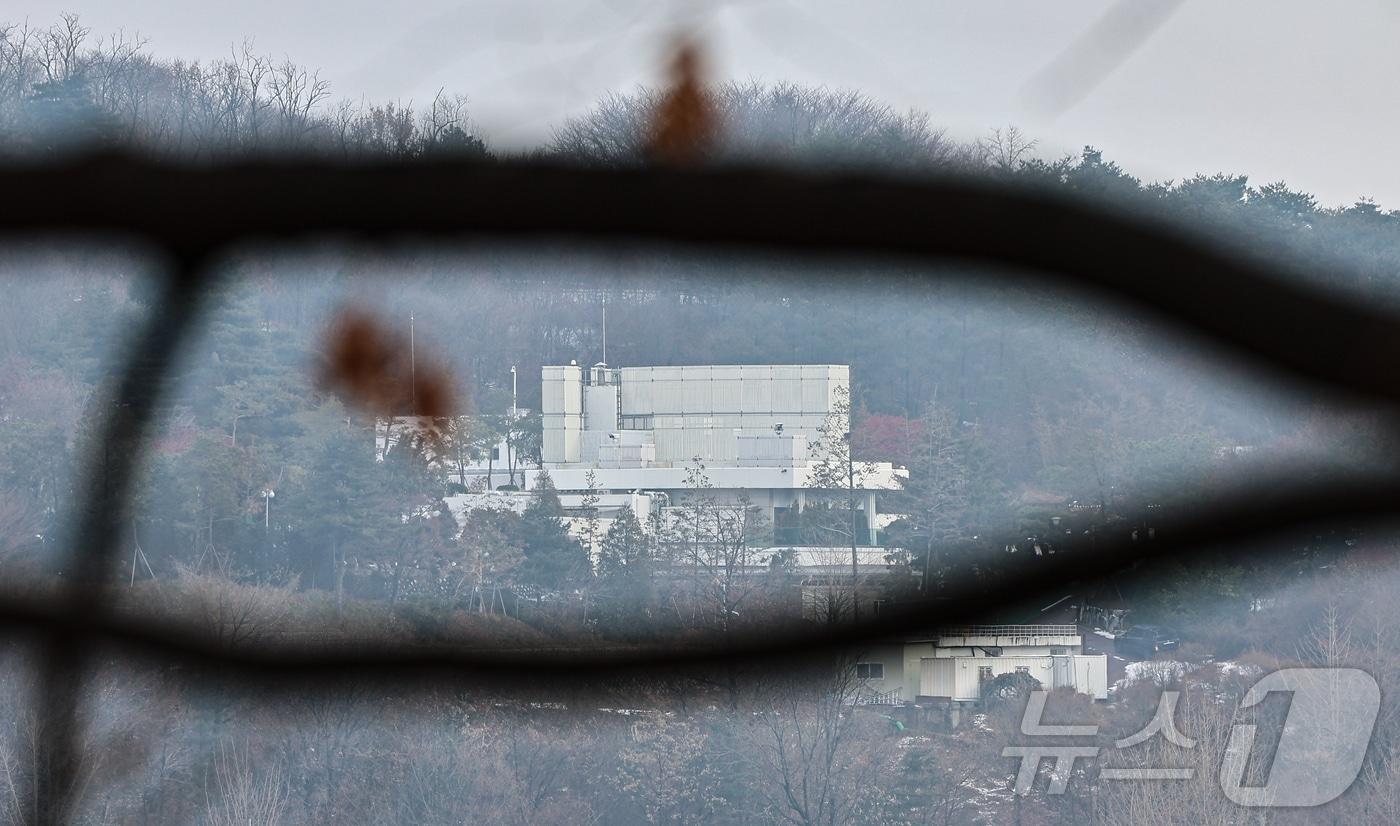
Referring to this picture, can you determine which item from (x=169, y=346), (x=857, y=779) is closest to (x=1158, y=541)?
(x=169, y=346)

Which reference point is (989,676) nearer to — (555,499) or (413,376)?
(555,499)

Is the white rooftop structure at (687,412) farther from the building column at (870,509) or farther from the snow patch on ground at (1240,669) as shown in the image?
the snow patch on ground at (1240,669)

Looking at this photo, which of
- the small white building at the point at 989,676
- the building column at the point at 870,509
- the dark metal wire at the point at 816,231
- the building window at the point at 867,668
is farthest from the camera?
the small white building at the point at 989,676

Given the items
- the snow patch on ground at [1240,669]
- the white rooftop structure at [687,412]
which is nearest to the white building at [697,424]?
the white rooftop structure at [687,412]

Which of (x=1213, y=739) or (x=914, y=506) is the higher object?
(x=914, y=506)

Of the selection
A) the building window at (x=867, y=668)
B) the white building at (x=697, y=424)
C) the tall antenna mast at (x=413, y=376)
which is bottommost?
the building window at (x=867, y=668)

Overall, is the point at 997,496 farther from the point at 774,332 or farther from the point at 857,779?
the point at 857,779

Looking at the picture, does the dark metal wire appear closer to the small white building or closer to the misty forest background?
the misty forest background
